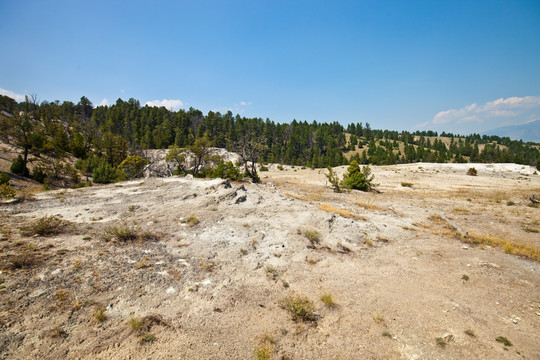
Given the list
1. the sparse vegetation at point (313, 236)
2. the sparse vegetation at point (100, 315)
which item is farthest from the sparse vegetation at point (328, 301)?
the sparse vegetation at point (100, 315)

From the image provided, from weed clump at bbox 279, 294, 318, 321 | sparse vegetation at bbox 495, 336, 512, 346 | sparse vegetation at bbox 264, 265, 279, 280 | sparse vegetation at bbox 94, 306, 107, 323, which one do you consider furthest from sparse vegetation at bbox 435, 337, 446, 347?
sparse vegetation at bbox 94, 306, 107, 323

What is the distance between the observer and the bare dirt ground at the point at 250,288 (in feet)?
18.7

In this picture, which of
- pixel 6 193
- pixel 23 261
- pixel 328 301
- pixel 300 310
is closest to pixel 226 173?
pixel 6 193

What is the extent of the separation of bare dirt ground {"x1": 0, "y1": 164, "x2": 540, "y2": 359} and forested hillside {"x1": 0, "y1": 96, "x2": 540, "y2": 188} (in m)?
21.8

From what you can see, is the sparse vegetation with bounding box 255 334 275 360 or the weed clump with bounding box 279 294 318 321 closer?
the sparse vegetation with bounding box 255 334 275 360

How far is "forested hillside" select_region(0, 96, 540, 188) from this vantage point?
123 feet

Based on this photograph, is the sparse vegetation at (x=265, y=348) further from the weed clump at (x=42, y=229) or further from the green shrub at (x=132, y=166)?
the green shrub at (x=132, y=166)

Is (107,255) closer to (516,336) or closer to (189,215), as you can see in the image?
(189,215)

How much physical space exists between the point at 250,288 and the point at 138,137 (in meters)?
86.4

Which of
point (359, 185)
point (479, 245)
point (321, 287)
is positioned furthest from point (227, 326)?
point (359, 185)

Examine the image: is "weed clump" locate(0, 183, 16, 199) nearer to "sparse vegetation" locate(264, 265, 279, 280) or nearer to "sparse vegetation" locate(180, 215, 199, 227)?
"sparse vegetation" locate(180, 215, 199, 227)

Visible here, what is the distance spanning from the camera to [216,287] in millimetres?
8117

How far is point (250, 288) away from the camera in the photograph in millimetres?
8242

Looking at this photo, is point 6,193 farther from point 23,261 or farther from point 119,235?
point 23,261
